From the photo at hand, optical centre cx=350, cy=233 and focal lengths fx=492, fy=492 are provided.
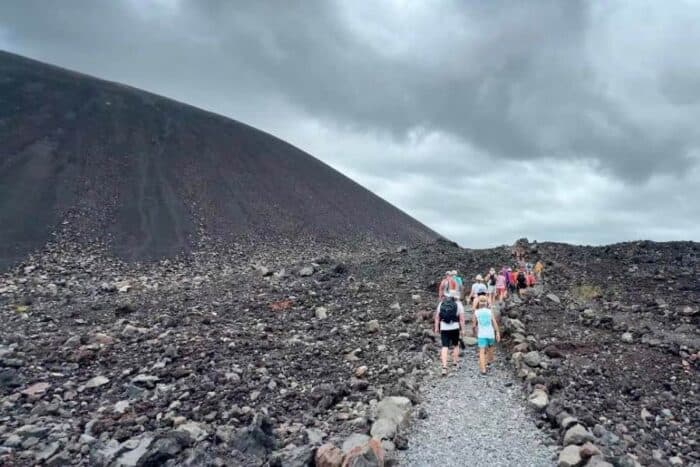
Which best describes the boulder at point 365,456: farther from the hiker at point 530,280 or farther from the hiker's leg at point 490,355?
the hiker at point 530,280

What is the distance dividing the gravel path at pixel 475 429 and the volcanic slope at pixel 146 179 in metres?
20.4

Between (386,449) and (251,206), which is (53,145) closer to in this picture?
(251,206)

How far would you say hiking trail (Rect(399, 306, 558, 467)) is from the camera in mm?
5879

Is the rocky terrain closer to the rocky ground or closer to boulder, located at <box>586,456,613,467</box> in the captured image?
the rocky ground

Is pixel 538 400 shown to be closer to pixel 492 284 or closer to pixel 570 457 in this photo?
pixel 570 457

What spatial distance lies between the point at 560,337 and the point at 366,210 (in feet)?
110

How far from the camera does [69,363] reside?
30.9 ft

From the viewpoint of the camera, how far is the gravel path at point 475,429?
19.3 ft

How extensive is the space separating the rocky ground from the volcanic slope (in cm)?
934

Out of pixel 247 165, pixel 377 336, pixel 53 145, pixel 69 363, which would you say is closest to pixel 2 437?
pixel 69 363

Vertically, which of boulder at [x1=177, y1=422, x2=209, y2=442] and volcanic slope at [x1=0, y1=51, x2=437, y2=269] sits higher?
volcanic slope at [x1=0, y1=51, x2=437, y2=269]

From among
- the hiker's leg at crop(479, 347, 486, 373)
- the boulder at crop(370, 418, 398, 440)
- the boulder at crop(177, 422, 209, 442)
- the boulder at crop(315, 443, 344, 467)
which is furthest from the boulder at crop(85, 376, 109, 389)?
the hiker's leg at crop(479, 347, 486, 373)

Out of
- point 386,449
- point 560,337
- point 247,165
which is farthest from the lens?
point 247,165

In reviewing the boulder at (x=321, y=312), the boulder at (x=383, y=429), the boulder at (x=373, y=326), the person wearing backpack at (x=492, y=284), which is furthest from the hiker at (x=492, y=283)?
the boulder at (x=383, y=429)
